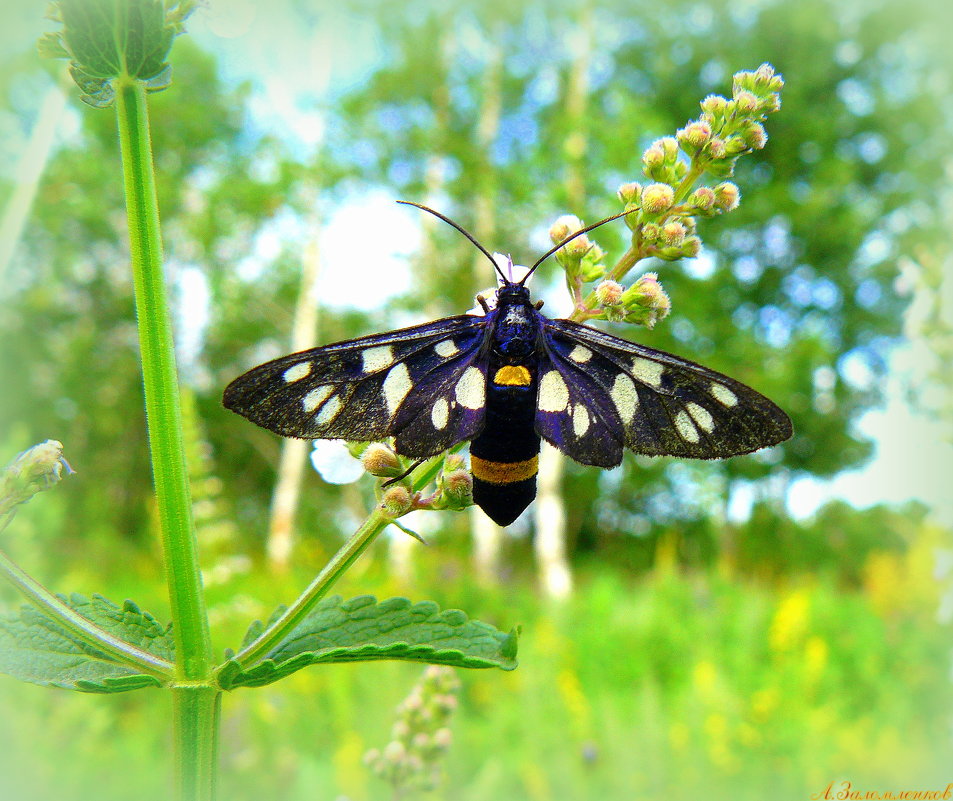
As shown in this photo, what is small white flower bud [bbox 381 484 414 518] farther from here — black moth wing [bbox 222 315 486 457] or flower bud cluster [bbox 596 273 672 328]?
flower bud cluster [bbox 596 273 672 328]

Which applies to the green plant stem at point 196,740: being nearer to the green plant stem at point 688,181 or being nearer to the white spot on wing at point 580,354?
the white spot on wing at point 580,354

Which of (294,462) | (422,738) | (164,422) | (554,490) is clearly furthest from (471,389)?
(294,462)

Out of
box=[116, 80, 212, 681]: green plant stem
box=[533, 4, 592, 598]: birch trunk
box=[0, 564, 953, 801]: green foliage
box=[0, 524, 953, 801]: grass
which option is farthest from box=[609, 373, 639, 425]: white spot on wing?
box=[533, 4, 592, 598]: birch trunk

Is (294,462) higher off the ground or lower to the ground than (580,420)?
higher

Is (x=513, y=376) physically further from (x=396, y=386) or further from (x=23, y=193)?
(x=23, y=193)

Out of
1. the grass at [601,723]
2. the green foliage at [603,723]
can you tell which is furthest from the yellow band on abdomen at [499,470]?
the green foliage at [603,723]
